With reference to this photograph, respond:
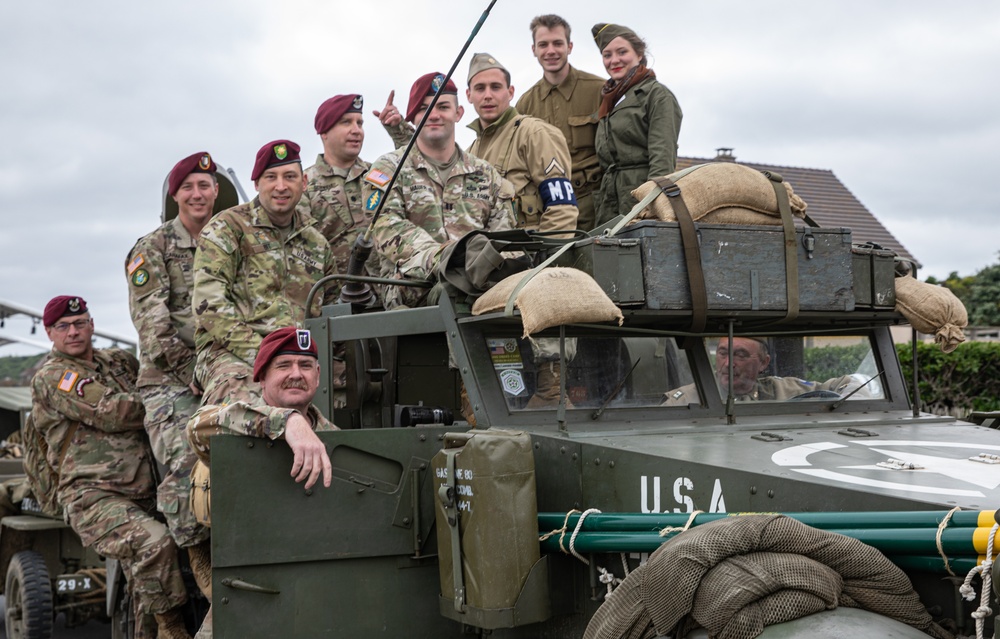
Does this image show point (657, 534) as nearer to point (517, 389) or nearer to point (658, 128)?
point (517, 389)

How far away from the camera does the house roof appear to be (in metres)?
28.9

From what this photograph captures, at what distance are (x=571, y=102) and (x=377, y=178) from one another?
76.7 inches

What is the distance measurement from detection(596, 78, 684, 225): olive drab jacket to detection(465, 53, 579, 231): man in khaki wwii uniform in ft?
0.95

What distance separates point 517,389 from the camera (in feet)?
15.8

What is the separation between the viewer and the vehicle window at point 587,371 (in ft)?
15.7

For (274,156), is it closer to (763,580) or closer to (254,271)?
(254,271)

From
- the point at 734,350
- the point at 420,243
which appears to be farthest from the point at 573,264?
the point at 420,243

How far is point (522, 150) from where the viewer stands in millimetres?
7051

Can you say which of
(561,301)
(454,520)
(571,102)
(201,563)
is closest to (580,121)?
(571,102)

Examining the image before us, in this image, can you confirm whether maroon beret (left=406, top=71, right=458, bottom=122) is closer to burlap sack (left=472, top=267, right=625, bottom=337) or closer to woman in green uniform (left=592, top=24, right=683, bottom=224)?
woman in green uniform (left=592, top=24, right=683, bottom=224)

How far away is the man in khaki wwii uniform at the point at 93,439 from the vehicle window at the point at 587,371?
8.77 ft

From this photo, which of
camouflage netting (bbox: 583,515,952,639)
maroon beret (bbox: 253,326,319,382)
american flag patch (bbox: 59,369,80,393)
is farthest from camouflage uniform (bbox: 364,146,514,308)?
camouflage netting (bbox: 583,515,952,639)

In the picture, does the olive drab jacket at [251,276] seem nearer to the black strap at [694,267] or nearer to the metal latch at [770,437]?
the black strap at [694,267]

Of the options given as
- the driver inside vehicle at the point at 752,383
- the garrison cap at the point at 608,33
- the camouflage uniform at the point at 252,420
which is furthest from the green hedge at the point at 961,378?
the camouflage uniform at the point at 252,420
